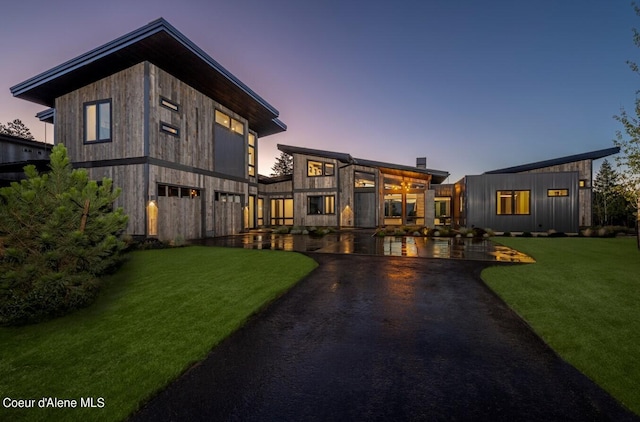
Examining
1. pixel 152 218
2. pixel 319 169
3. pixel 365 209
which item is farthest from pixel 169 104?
pixel 365 209

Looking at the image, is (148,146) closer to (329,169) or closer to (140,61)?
(140,61)

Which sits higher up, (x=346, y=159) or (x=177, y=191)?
(x=346, y=159)

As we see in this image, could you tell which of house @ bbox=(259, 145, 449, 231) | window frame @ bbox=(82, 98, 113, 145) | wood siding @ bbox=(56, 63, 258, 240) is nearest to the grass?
wood siding @ bbox=(56, 63, 258, 240)

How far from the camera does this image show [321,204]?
84.8 feet

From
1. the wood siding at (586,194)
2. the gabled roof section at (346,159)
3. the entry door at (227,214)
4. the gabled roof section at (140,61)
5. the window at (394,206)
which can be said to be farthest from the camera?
the window at (394,206)

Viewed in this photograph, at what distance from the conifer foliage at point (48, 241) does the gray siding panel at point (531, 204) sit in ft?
71.7

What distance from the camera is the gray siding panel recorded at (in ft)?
63.3

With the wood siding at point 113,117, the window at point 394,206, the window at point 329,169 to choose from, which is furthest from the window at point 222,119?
the window at point 394,206

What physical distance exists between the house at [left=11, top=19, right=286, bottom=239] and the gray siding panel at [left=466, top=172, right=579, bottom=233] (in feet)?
59.0

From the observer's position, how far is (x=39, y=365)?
10.7ft

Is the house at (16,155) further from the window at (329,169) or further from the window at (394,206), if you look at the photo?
the window at (394,206)

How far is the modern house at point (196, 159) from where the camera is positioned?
13.5 meters

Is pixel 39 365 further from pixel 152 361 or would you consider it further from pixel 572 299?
pixel 572 299

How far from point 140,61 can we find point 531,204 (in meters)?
25.7
